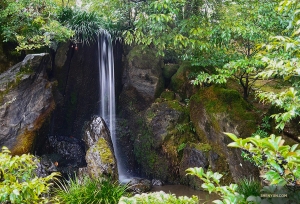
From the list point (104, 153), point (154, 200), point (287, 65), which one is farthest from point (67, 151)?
point (287, 65)

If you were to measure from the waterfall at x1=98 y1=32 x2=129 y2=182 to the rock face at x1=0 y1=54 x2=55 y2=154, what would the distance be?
8.05ft

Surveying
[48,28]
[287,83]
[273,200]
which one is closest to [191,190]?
[287,83]

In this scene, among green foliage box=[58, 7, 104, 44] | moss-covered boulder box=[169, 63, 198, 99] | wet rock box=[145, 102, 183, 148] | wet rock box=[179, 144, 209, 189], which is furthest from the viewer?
green foliage box=[58, 7, 104, 44]

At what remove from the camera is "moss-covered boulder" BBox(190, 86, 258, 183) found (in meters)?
5.13

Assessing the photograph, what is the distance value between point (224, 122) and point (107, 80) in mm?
4731

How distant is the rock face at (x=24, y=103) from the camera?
5.57 m

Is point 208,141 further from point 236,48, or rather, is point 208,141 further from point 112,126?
point 112,126

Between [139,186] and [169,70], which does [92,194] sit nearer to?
[139,186]

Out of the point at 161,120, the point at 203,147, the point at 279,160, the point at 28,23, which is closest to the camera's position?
the point at 279,160

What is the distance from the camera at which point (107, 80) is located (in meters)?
8.49

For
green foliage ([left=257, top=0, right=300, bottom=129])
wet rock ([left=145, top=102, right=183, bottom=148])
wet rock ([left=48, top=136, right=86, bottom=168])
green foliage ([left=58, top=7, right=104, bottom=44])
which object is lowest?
wet rock ([left=48, top=136, right=86, bottom=168])

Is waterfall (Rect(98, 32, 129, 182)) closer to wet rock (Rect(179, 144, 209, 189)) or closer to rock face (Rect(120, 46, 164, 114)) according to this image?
rock face (Rect(120, 46, 164, 114))

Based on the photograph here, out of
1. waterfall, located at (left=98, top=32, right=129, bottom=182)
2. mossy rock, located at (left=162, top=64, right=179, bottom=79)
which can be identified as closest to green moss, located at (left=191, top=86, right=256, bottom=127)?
→ mossy rock, located at (left=162, top=64, right=179, bottom=79)

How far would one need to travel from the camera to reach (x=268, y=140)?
1077 millimetres
